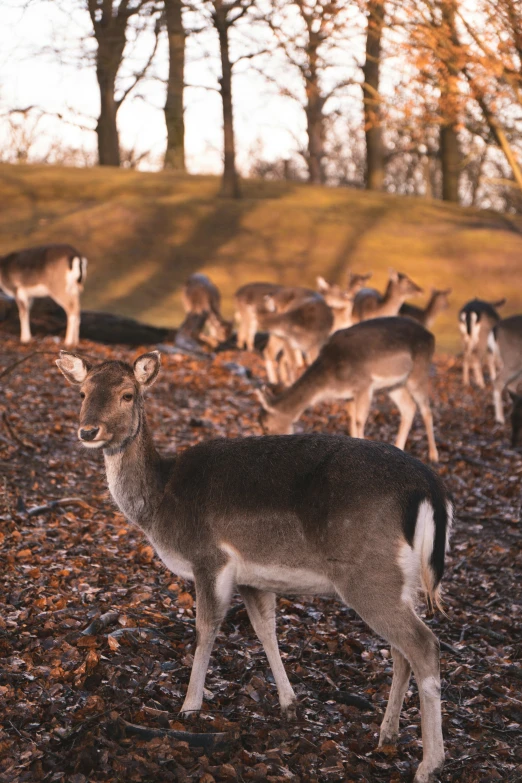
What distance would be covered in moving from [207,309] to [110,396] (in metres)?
14.0

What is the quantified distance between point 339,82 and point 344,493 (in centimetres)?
3609

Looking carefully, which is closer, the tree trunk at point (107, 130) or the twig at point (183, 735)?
the twig at point (183, 735)

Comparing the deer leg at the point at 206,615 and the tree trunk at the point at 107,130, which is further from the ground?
the tree trunk at the point at 107,130

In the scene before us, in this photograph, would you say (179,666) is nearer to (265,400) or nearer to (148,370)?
(148,370)

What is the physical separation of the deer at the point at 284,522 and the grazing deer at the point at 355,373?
5.72 metres

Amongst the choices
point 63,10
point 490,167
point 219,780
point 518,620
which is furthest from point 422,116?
point 490,167

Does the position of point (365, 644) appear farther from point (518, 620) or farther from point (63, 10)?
point (63, 10)

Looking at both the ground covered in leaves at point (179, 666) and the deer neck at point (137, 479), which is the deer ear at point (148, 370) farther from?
the ground covered in leaves at point (179, 666)

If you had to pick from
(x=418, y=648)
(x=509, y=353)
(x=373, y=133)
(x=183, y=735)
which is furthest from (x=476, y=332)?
(x=373, y=133)

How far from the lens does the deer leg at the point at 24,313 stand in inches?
612

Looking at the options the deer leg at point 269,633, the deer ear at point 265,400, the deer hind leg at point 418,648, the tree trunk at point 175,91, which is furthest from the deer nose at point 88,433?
the tree trunk at point 175,91

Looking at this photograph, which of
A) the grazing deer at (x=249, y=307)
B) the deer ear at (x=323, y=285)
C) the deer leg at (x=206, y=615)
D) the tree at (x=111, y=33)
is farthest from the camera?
the tree at (x=111, y=33)

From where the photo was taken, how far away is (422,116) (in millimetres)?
18016

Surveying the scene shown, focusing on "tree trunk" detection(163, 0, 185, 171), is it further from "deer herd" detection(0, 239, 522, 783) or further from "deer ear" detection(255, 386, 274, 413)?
"deer herd" detection(0, 239, 522, 783)
